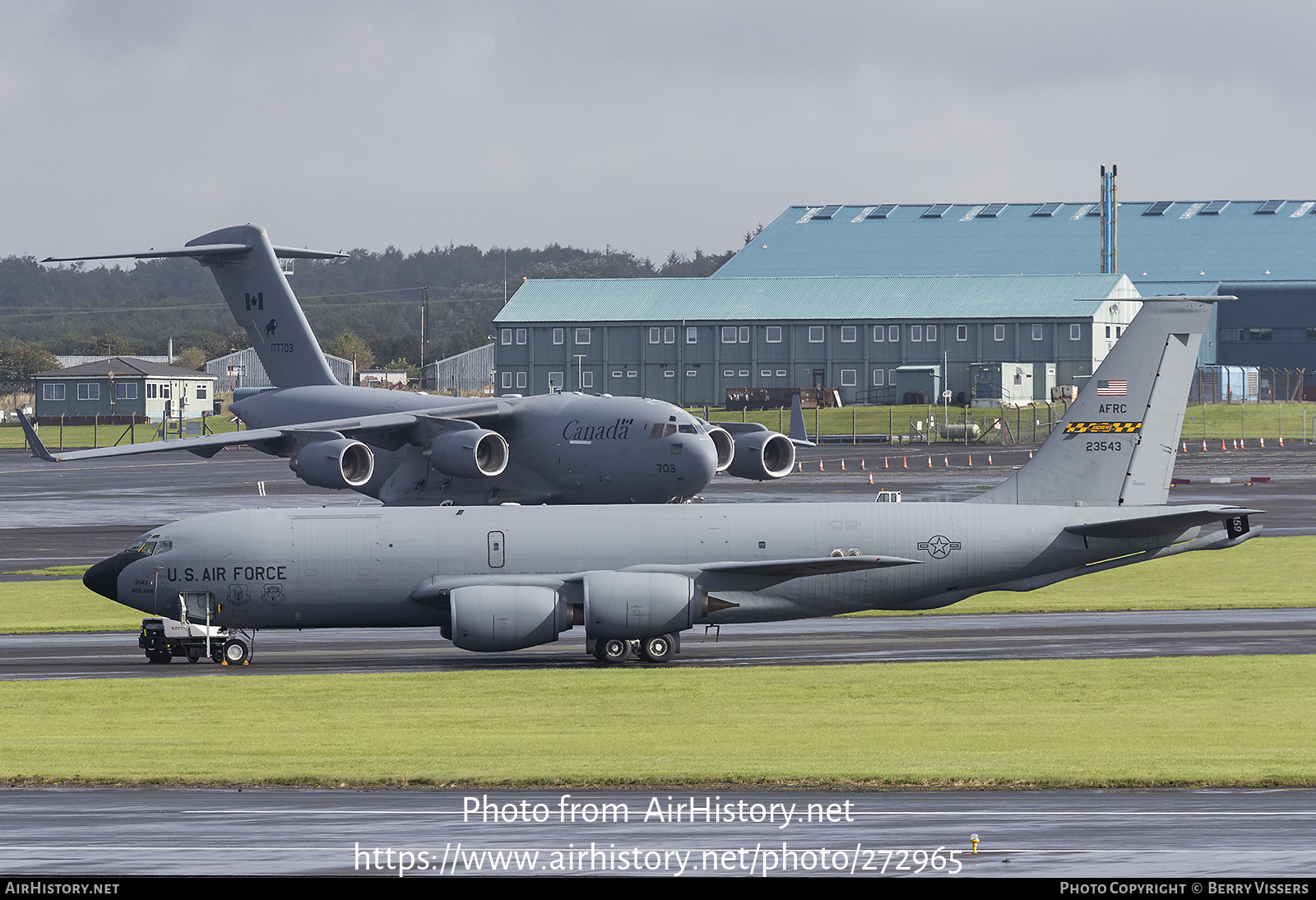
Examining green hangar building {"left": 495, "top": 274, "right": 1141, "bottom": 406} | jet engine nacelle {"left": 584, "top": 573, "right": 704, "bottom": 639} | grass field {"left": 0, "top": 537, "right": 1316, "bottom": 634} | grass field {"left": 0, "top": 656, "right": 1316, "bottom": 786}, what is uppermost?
green hangar building {"left": 495, "top": 274, "right": 1141, "bottom": 406}

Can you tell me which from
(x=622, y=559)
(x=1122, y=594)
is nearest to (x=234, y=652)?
(x=622, y=559)

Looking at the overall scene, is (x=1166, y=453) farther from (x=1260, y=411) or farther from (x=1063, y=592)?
(x=1260, y=411)

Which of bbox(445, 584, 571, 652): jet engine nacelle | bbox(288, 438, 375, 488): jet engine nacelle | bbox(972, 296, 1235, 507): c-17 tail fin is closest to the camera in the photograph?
bbox(445, 584, 571, 652): jet engine nacelle

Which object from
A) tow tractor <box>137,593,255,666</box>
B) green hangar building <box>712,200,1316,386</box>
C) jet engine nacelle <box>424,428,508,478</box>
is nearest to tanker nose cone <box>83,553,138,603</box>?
tow tractor <box>137,593,255,666</box>

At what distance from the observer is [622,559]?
35.3m

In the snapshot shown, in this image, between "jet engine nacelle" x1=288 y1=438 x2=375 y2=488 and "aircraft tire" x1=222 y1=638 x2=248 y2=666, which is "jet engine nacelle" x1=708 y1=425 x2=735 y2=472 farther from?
"aircraft tire" x1=222 y1=638 x2=248 y2=666

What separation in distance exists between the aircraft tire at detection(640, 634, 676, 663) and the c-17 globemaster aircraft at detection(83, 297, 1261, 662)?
1.4 inches

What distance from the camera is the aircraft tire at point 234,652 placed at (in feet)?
116

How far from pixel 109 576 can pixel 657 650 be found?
41.6 ft

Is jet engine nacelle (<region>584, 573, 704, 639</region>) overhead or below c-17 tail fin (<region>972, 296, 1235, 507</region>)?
below

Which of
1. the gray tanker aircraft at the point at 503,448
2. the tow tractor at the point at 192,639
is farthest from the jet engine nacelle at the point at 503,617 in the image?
the gray tanker aircraft at the point at 503,448

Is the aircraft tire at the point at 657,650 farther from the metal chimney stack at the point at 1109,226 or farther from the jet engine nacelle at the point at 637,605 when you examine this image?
the metal chimney stack at the point at 1109,226

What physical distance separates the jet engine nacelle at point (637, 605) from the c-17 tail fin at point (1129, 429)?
7.75m

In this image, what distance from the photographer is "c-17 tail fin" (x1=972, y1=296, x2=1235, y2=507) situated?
3722cm
